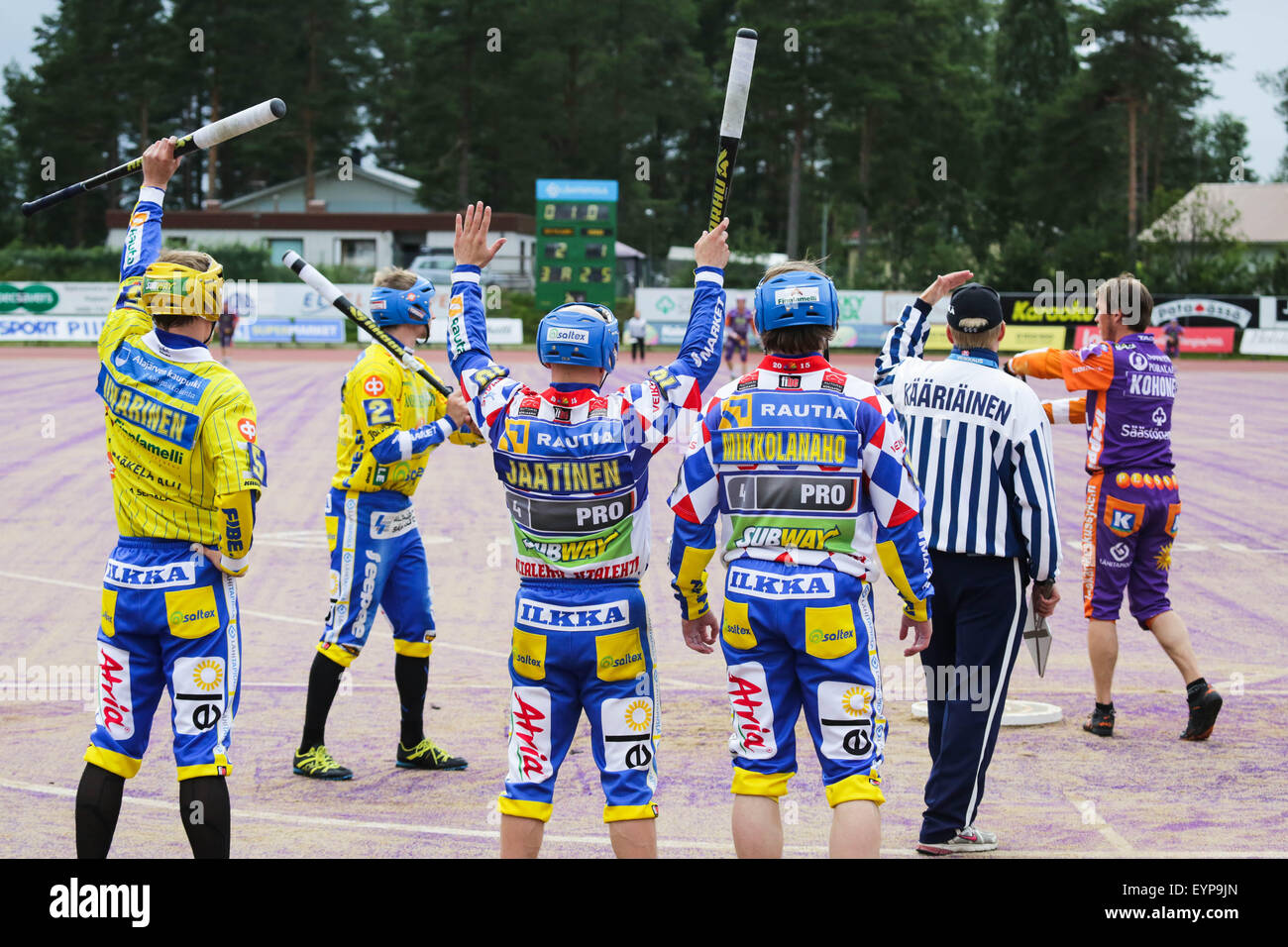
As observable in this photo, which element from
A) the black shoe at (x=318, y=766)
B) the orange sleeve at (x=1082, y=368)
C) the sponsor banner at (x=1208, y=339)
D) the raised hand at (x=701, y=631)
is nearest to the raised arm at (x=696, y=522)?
the raised hand at (x=701, y=631)

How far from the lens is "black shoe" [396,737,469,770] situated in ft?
21.7

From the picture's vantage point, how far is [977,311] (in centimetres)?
563

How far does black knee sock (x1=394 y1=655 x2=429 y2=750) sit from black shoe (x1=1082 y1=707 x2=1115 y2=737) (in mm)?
3400

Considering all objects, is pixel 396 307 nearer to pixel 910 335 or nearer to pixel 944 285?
pixel 910 335

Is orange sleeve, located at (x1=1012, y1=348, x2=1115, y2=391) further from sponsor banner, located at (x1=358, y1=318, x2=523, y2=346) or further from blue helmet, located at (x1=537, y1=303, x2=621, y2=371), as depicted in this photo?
sponsor banner, located at (x1=358, y1=318, x2=523, y2=346)

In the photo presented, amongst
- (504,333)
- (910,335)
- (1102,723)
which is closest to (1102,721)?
(1102,723)

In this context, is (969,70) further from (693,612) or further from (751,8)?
(693,612)

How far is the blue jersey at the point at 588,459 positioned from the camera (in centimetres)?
459

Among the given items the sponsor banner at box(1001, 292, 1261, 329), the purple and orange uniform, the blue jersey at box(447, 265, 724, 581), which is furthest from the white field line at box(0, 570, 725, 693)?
the sponsor banner at box(1001, 292, 1261, 329)

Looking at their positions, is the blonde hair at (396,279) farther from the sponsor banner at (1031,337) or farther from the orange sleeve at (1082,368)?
the sponsor banner at (1031,337)

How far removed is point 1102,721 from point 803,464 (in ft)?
11.3

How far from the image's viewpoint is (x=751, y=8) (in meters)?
61.0

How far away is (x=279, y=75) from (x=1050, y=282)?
36887mm
